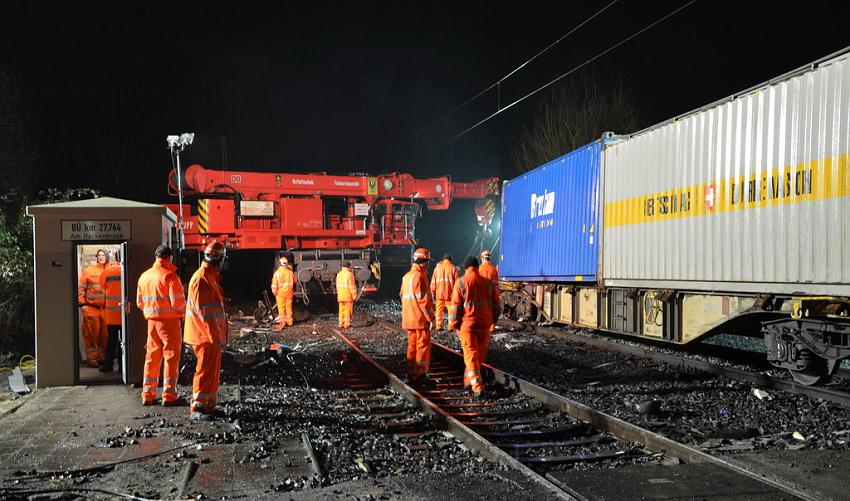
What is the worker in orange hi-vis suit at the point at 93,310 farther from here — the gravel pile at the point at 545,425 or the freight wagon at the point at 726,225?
the freight wagon at the point at 726,225

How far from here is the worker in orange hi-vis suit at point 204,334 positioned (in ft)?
19.1

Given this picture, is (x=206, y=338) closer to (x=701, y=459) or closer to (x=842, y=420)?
(x=701, y=459)

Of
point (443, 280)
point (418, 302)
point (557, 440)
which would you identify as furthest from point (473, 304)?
point (443, 280)

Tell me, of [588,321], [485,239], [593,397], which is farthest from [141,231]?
[485,239]

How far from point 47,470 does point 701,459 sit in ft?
15.0

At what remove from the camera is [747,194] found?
26.0ft

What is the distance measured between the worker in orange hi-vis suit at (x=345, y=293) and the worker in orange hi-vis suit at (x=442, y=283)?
1936 millimetres

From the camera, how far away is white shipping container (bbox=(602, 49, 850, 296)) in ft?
21.9

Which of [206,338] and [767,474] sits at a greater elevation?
[206,338]

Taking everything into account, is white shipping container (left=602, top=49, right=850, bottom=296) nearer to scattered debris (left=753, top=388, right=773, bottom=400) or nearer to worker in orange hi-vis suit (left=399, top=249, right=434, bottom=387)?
scattered debris (left=753, top=388, right=773, bottom=400)

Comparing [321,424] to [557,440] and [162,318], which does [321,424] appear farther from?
[557,440]

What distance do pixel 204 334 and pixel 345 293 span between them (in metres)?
8.04

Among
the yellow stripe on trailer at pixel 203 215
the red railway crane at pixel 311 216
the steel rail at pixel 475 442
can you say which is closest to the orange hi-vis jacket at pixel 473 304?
the steel rail at pixel 475 442

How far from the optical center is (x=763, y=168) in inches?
301
